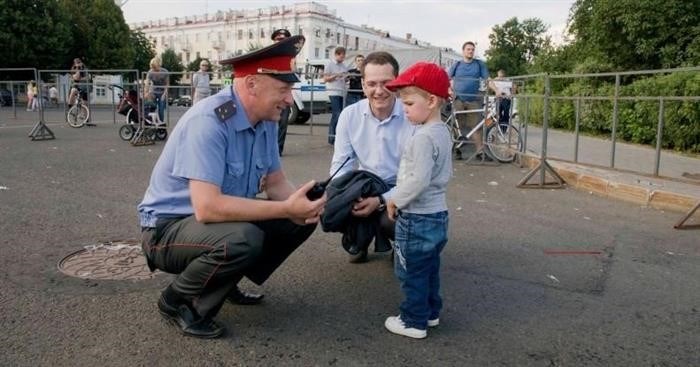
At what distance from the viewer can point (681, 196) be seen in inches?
263

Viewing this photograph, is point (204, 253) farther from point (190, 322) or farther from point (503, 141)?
point (503, 141)

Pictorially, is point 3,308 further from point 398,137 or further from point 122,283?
point 398,137

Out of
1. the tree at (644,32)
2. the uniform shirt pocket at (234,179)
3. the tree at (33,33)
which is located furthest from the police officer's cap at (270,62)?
the tree at (33,33)

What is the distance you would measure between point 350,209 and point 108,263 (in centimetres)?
186

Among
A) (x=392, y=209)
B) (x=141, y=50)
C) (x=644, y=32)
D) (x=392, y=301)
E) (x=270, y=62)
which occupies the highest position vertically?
(x=141, y=50)

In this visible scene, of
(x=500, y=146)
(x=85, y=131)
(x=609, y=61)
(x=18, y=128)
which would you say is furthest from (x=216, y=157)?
(x=609, y=61)

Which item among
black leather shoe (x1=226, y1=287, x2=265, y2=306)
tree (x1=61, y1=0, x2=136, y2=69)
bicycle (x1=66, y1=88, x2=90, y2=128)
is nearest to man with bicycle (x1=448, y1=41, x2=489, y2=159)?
black leather shoe (x1=226, y1=287, x2=265, y2=306)

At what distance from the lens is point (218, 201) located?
9.16 ft

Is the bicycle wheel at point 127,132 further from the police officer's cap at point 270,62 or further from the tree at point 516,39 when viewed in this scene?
the tree at point 516,39

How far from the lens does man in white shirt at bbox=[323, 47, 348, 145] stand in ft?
41.6

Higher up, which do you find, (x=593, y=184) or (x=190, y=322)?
(x=593, y=184)

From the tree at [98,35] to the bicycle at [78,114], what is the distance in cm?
3232

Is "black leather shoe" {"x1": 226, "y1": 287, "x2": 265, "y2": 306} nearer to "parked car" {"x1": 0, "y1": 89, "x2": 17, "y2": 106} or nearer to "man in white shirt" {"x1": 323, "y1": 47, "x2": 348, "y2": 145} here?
"man in white shirt" {"x1": 323, "y1": 47, "x2": 348, "y2": 145}

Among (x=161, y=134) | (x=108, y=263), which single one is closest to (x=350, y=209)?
(x=108, y=263)
